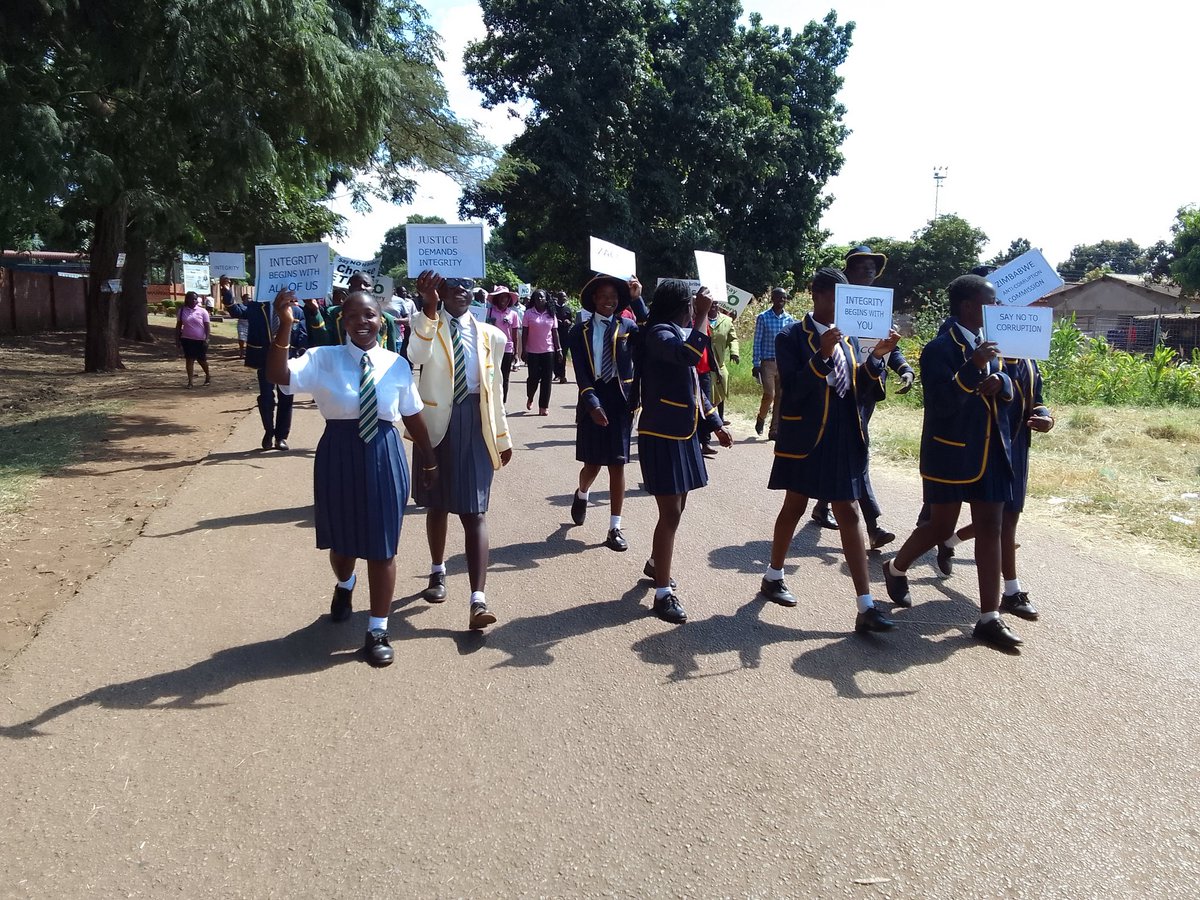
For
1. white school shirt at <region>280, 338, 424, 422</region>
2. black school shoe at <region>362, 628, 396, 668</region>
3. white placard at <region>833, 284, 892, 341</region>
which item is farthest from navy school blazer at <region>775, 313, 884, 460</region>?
black school shoe at <region>362, 628, 396, 668</region>

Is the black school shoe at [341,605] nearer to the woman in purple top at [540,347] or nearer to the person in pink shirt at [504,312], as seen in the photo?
the person in pink shirt at [504,312]

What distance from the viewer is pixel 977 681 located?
434 cm

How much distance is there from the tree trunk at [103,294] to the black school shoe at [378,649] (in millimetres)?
16311

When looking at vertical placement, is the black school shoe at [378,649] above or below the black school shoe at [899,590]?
below

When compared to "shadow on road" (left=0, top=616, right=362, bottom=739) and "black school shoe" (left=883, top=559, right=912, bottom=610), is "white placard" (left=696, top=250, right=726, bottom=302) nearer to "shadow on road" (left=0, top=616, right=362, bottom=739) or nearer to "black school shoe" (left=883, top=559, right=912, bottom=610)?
"black school shoe" (left=883, top=559, right=912, bottom=610)

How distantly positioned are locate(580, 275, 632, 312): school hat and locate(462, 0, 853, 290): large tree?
67.2ft

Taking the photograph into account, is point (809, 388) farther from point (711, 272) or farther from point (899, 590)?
point (899, 590)

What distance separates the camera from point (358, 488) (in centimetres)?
439

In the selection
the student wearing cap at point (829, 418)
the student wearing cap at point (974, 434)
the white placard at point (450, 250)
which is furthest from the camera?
the white placard at point (450, 250)

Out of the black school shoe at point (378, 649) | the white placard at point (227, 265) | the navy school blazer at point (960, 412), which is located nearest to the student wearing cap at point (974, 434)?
the navy school blazer at point (960, 412)

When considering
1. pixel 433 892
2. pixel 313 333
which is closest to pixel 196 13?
pixel 313 333

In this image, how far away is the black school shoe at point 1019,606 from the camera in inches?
204

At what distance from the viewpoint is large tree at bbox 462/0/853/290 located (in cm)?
2728

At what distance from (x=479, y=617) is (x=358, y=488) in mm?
955
